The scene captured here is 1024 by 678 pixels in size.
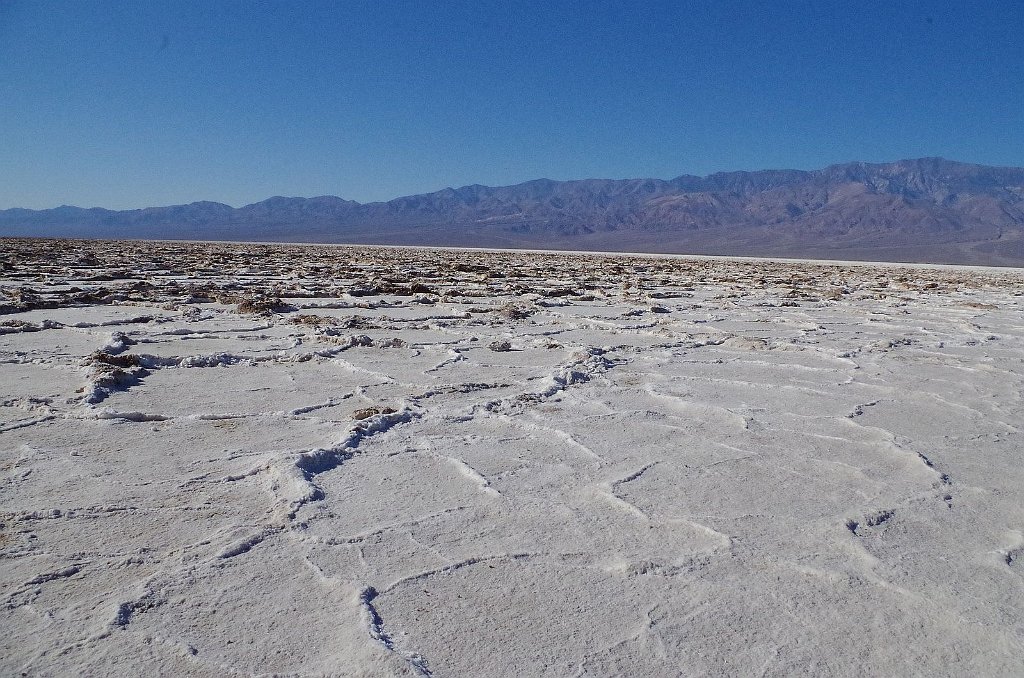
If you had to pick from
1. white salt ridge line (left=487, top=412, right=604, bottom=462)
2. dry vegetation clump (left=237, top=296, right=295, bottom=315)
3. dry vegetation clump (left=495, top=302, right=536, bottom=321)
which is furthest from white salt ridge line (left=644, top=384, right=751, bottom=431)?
Result: dry vegetation clump (left=237, top=296, right=295, bottom=315)

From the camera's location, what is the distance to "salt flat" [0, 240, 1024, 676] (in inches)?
55.1

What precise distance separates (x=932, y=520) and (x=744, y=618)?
806mm

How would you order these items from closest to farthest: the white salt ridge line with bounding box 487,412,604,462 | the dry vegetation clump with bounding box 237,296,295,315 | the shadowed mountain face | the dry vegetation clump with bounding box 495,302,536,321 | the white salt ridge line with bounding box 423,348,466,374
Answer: the white salt ridge line with bounding box 487,412,604,462
the white salt ridge line with bounding box 423,348,466,374
the dry vegetation clump with bounding box 237,296,295,315
the dry vegetation clump with bounding box 495,302,536,321
the shadowed mountain face

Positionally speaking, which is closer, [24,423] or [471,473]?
[471,473]

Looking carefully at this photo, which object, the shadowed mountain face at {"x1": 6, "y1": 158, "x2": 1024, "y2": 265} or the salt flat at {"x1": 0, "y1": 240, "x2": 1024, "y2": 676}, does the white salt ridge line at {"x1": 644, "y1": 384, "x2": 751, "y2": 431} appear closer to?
the salt flat at {"x1": 0, "y1": 240, "x2": 1024, "y2": 676}

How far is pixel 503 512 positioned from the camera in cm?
199

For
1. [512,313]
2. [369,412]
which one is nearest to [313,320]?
[512,313]

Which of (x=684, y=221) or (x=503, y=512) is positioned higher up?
(x=503, y=512)

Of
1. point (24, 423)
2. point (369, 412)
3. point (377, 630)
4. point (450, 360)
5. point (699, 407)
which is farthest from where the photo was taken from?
point (450, 360)

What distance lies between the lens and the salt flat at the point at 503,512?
140cm

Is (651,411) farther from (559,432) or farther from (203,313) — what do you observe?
(203,313)

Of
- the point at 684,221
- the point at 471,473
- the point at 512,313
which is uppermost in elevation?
the point at 471,473

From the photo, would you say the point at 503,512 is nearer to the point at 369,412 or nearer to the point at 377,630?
the point at 377,630

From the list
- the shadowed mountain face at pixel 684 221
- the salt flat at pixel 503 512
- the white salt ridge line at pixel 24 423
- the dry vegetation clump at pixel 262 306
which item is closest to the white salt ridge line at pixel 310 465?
the salt flat at pixel 503 512
